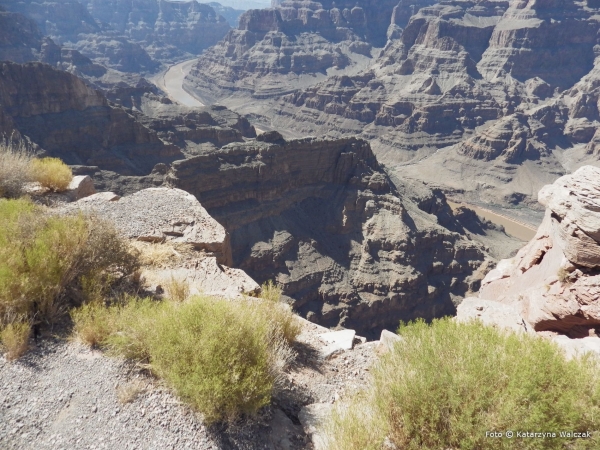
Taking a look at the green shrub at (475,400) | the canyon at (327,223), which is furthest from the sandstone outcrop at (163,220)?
the canyon at (327,223)

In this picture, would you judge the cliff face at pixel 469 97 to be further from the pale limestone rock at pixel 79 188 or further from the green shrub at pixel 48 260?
the green shrub at pixel 48 260

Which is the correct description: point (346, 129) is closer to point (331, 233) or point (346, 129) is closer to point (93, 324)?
point (331, 233)

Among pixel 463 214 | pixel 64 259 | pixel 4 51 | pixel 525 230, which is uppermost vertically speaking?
pixel 64 259

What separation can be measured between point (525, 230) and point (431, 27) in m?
83.2

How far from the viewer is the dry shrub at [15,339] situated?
5.89 m

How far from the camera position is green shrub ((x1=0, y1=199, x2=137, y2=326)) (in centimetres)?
631

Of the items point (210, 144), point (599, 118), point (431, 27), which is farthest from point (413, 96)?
point (210, 144)

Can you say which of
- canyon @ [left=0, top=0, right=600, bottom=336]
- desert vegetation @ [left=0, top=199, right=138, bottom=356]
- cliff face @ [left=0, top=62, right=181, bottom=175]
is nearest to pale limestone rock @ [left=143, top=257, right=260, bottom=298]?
desert vegetation @ [left=0, top=199, right=138, bottom=356]

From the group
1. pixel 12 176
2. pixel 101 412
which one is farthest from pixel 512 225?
pixel 101 412

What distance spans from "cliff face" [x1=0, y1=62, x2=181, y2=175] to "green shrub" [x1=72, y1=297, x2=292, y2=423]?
4861 centimetres

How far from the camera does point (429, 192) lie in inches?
1918

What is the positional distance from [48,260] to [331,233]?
34.1 metres

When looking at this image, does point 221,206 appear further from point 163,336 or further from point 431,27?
point 431,27

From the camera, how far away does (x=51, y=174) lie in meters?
13.5
